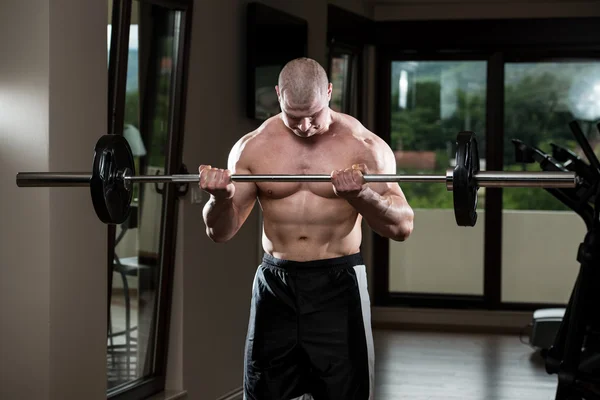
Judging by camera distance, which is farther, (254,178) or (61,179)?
(61,179)

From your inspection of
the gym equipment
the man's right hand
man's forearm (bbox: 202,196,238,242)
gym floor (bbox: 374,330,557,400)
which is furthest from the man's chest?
gym floor (bbox: 374,330,557,400)

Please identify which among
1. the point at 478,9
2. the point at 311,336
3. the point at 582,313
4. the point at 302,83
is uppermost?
the point at 478,9

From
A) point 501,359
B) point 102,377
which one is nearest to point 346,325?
point 102,377

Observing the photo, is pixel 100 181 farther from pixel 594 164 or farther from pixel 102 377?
pixel 594 164

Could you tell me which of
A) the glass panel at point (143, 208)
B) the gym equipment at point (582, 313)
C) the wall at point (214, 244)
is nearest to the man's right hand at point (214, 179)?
the glass panel at point (143, 208)

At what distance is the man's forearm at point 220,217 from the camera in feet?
8.42

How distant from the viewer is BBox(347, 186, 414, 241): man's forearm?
2.44 metres

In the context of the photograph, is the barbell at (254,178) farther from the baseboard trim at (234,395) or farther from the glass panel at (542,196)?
the glass panel at (542,196)

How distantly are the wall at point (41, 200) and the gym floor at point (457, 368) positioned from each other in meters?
2.32

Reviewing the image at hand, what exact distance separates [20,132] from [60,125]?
13 centimetres

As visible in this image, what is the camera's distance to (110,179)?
2396 millimetres

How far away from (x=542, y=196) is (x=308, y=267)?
476cm

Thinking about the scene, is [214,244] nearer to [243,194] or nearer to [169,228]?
[169,228]

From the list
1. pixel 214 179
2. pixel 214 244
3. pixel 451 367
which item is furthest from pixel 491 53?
pixel 214 179
